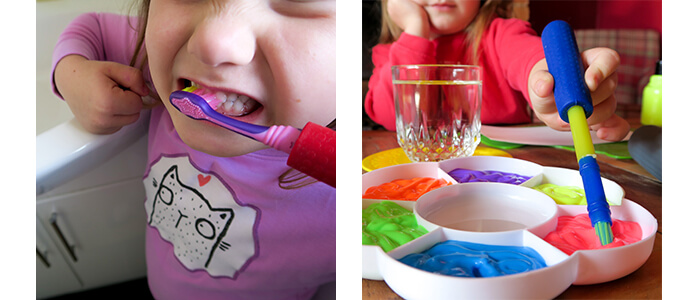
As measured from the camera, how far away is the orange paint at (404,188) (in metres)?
0.38

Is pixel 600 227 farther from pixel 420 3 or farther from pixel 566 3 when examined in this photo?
pixel 566 3

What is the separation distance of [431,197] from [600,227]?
11cm

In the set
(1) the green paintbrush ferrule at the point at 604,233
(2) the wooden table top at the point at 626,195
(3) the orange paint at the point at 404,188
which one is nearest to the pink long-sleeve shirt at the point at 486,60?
(2) the wooden table top at the point at 626,195

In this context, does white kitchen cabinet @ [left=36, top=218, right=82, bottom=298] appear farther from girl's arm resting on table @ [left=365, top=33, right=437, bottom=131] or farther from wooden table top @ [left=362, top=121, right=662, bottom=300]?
girl's arm resting on table @ [left=365, top=33, right=437, bottom=131]

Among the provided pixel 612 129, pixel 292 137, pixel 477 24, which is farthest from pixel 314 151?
pixel 477 24

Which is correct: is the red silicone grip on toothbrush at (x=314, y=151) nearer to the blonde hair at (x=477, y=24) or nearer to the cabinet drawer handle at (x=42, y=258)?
the cabinet drawer handle at (x=42, y=258)

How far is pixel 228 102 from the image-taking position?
29 cm

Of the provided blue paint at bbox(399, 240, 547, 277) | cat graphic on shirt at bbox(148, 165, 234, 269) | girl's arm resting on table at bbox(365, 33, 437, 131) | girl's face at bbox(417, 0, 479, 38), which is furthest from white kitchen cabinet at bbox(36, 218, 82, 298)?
girl's face at bbox(417, 0, 479, 38)

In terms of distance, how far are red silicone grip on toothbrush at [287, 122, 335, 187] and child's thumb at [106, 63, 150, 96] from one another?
132 mm

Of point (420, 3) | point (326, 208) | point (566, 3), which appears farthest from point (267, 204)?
point (566, 3)

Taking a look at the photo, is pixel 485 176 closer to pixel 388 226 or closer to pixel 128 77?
pixel 388 226

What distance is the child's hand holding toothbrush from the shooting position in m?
0.33

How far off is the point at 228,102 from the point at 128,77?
0.09 m

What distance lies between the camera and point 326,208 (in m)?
0.32
